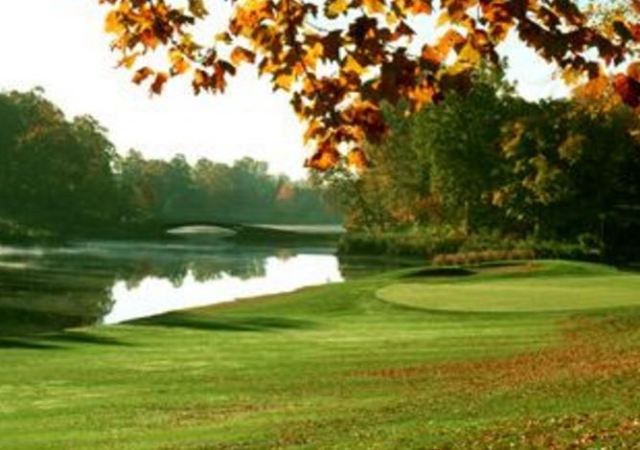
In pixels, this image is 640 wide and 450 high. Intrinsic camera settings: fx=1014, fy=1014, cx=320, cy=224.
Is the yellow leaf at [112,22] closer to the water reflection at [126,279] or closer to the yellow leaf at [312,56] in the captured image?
the yellow leaf at [312,56]

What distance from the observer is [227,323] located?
3300 cm

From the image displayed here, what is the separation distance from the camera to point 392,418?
1527 centimetres

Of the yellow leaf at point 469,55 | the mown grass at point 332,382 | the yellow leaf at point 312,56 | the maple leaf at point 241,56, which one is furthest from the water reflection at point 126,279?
the yellow leaf at point 469,55

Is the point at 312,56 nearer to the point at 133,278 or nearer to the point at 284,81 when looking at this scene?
the point at 284,81

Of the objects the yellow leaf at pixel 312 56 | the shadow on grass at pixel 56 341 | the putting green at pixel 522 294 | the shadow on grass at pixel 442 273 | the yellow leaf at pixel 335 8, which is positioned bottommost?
the shadow on grass at pixel 56 341

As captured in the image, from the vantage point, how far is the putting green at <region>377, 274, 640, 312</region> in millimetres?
34031

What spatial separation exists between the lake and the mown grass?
21.4 ft

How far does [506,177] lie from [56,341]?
53034 millimetres

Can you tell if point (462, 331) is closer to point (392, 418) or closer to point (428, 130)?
point (392, 418)

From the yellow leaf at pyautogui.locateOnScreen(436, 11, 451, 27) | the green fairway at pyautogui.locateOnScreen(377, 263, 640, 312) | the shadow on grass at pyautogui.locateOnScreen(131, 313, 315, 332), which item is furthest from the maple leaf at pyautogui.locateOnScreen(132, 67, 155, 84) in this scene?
the green fairway at pyautogui.locateOnScreen(377, 263, 640, 312)

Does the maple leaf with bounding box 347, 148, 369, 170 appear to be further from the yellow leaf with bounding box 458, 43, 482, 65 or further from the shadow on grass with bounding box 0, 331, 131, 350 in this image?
the shadow on grass with bounding box 0, 331, 131, 350

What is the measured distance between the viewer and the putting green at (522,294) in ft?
112

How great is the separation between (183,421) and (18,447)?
2772 millimetres

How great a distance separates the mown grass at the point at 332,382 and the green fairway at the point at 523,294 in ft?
5.97
